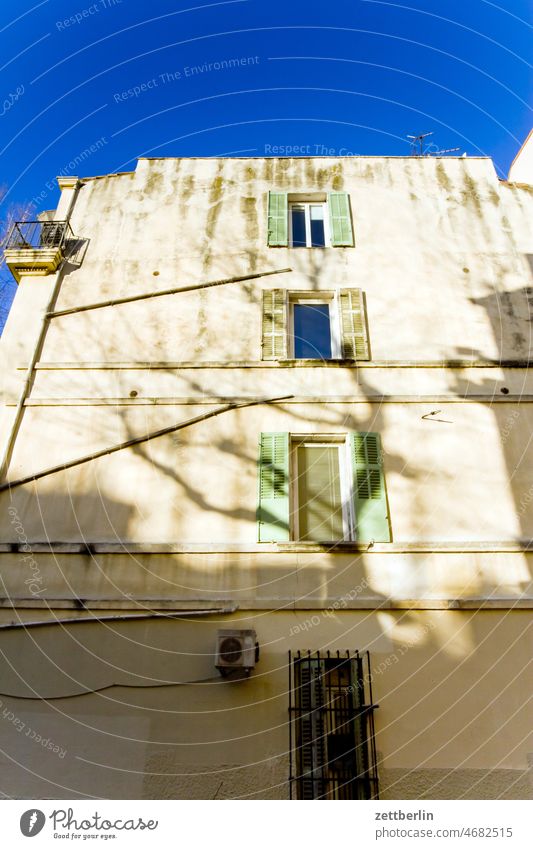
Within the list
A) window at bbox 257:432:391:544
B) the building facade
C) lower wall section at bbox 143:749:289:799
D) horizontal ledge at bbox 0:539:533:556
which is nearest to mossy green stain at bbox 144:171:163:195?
the building facade

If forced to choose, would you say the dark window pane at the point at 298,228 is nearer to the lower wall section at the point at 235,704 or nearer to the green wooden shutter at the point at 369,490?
the green wooden shutter at the point at 369,490

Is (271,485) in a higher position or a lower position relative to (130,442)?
lower

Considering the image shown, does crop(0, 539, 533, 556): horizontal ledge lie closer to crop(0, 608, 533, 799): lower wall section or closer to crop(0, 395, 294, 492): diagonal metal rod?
crop(0, 608, 533, 799): lower wall section

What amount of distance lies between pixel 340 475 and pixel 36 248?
665 centimetres

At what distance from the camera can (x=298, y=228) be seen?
36.0ft

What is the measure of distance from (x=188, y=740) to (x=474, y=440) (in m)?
5.33

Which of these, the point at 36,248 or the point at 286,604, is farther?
the point at 36,248

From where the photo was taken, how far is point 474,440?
8.32 meters

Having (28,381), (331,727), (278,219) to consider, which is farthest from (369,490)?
(278,219)

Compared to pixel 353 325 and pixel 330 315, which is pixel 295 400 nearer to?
pixel 353 325

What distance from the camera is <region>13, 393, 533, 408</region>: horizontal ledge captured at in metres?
8.61
